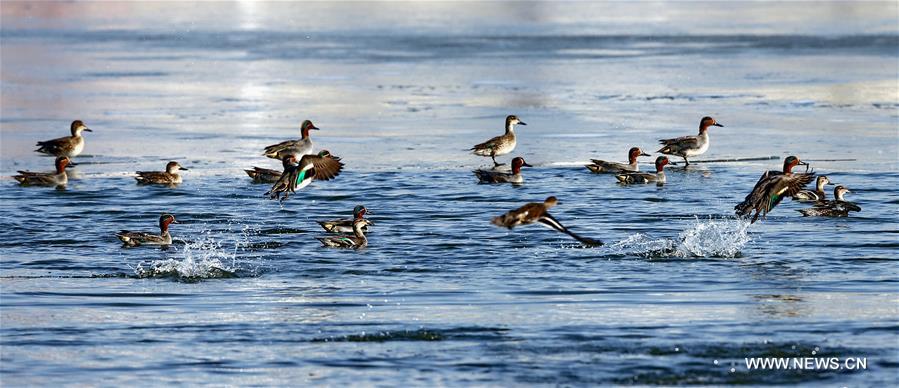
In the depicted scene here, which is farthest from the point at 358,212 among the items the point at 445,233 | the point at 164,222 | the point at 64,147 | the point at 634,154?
the point at 64,147

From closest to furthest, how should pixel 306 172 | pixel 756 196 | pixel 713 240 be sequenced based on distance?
1. pixel 713 240
2. pixel 756 196
3. pixel 306 172

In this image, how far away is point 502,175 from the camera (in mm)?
17734

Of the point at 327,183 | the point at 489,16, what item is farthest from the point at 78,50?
the point at 327,183

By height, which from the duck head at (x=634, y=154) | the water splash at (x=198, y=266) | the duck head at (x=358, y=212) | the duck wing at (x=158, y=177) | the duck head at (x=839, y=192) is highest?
the duck head at (x=634, y=154)

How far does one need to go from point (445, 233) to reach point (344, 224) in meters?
0.98

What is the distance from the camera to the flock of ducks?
12953mm

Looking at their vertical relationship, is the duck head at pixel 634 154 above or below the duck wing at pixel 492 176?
above

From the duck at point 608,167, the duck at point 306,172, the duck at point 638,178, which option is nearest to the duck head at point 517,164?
the duck at point 608,167

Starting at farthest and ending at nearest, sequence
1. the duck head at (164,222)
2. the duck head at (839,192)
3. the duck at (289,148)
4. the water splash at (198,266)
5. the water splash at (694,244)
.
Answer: the duck at (289,148), the duck head at (839,192), the duck head at (164,222), the water splash at (694,244), the water splash at (198,266)

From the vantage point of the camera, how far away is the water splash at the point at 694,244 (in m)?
12.7

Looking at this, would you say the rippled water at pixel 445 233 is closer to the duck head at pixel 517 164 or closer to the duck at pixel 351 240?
the duck at pixel 351 240

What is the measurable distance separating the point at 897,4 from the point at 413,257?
51358mm

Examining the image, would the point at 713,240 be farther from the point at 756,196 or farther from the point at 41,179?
the point at 41,179

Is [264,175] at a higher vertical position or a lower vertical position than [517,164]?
lower
